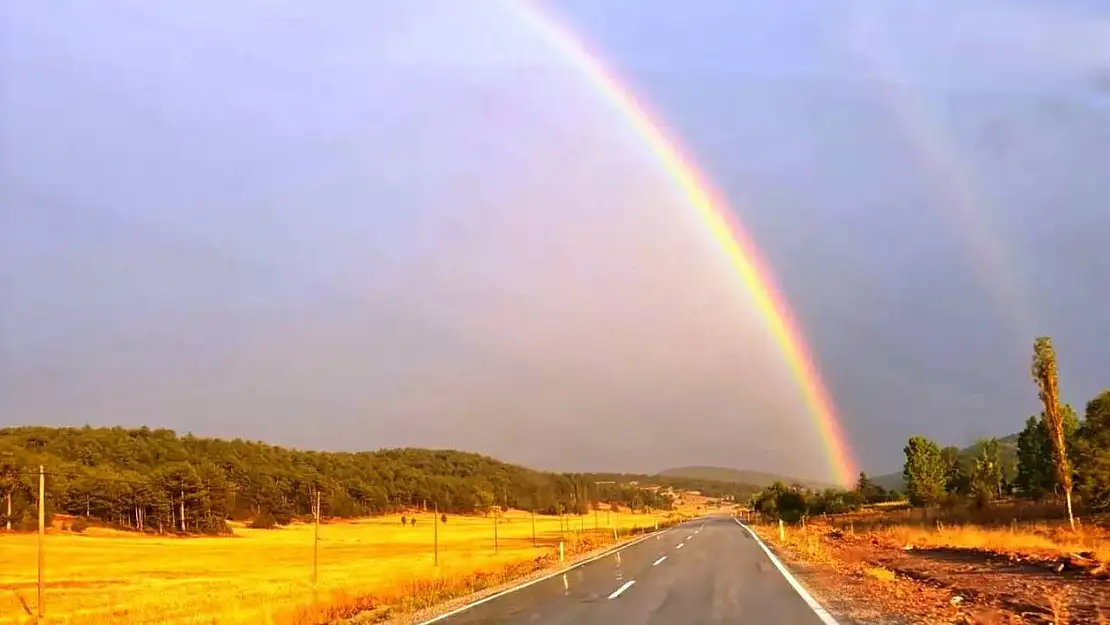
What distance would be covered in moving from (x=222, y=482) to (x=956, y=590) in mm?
102277

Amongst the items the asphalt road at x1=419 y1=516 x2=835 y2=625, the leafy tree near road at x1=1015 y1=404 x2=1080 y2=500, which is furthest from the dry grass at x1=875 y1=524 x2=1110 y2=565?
the leafy tree near road at x1=1015 y1=404 x2=1080 y2=500

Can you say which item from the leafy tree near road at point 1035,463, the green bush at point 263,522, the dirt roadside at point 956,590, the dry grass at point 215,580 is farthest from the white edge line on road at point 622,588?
the green bush at point 263,522

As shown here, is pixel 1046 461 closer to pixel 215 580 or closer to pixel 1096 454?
pixel 1096 454

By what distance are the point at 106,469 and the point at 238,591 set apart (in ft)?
262

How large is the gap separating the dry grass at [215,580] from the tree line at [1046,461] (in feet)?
91.6

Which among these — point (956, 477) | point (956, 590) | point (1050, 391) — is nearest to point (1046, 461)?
point (956, 477)

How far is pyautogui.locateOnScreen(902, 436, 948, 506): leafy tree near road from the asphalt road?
62.1 m

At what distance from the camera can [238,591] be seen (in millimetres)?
31797

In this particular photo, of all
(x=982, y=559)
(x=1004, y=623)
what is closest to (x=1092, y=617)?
(x=1004, y=623)

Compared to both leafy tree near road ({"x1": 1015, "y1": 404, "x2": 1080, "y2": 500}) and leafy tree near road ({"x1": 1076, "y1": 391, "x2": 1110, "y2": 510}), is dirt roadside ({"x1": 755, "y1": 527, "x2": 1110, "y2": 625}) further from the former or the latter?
leafy tree near road ({"x1": 1015, "y1": 404, "x2": 1080, "y2": 500})

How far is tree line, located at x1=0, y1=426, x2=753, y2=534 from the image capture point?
90.8 metres

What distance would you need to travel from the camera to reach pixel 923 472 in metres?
83.8

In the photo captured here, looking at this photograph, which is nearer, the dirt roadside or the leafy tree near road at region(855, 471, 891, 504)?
the dirt roadside

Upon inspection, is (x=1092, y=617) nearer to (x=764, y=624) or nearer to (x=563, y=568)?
(x=764, y=624)
